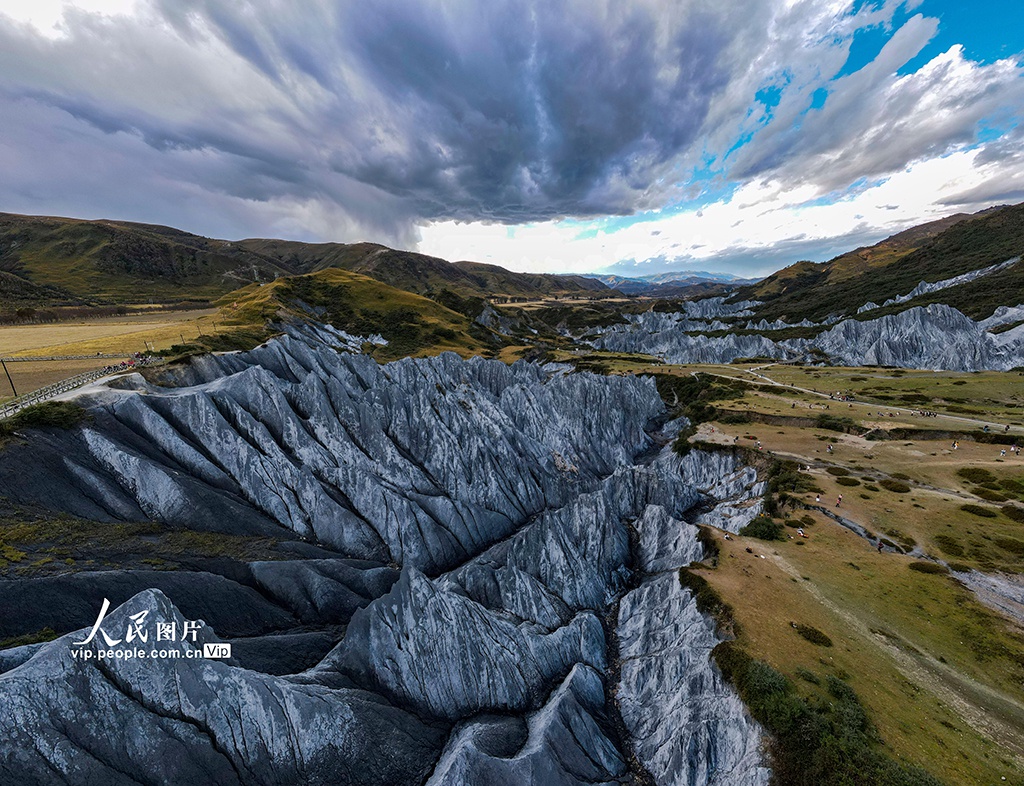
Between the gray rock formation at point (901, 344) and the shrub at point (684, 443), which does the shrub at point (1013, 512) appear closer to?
the shrub at point (684, 443)

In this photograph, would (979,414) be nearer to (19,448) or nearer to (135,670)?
(135,670)

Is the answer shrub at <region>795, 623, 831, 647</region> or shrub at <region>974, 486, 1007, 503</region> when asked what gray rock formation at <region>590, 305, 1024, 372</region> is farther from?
shrub at <region>795, 623, 831, 647</region>

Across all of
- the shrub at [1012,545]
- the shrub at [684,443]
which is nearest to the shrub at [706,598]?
the shrub at [1012,545]

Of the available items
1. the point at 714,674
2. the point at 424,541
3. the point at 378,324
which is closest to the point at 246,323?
the point at 378,324

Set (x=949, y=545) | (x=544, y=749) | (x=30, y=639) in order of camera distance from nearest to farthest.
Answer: (x=30, y=639), (x=544, y=749), (x=949, y=545)

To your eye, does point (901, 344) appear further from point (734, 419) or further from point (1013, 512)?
point (1013, 512)

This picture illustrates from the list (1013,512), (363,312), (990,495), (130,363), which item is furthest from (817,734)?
(363,312)
